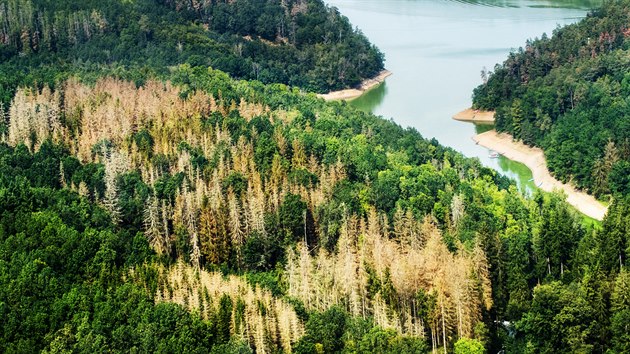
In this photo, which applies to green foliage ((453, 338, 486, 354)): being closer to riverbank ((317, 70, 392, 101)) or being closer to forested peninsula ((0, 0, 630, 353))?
forested peninsula ((0, 0, 630, 353))

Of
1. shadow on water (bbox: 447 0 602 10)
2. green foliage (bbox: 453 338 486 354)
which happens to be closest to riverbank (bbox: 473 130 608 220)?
green foliage (bbox: 453 338 486 354)

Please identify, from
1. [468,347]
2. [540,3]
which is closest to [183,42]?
[540,3]

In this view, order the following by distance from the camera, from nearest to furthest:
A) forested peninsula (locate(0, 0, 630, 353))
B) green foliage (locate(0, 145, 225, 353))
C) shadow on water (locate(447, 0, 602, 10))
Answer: green foliage (locate(0, 145, 225, 353)), forested peninsula (locate(0, 0, 630, 353)), shadow on water (locate(447, 0, 602, 10))

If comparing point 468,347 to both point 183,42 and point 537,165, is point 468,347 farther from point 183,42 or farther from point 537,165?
point 183,42

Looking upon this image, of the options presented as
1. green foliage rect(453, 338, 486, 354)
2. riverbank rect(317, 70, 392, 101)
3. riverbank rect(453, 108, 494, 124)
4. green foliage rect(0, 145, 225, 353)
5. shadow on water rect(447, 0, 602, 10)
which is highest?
green foliage rect(0, 145, 225, 353)

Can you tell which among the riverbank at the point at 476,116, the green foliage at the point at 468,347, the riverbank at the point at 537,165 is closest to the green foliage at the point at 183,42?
the riverbank at the point at 476,116
